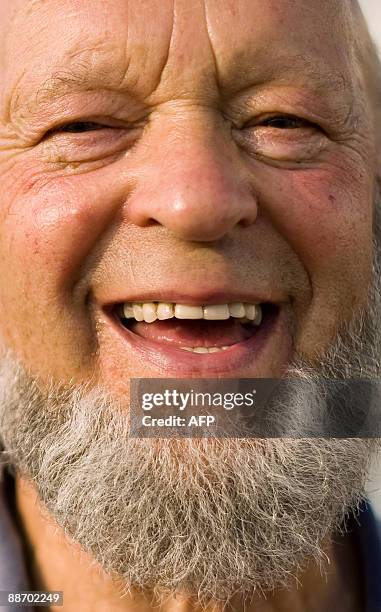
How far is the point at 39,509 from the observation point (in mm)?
1384

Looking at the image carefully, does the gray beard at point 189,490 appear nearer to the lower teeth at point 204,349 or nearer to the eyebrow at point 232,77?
the lower teeth at point 204,349

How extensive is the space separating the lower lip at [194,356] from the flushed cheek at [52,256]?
0.07 metres

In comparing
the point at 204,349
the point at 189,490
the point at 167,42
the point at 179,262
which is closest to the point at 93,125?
the point at 167,42

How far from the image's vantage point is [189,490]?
3.71ft

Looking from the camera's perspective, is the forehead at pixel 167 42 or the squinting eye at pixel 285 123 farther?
the squinting eye at pixel 285 123

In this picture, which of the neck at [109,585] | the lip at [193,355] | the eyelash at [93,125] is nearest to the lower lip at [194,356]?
the lip at [193,355]

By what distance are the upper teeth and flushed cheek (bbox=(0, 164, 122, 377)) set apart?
0.08m

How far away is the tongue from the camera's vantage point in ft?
3.81

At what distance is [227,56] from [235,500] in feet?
2.24

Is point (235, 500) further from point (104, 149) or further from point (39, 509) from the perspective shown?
point (104, 149)

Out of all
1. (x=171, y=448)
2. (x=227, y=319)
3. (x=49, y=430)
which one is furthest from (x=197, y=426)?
(x=49, y=430)

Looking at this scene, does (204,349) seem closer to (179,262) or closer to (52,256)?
(179,262)

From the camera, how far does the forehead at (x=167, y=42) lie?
111cm

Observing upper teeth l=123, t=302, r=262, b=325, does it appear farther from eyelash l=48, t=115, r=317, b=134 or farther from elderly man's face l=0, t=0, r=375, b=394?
eyelash l=48, t=115, r=317, b=134
